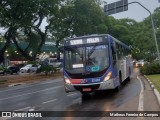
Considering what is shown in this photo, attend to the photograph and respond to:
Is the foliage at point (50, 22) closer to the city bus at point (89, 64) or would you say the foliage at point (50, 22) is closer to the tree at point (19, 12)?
the tree at point (19, 12)

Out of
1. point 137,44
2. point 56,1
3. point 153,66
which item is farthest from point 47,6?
point 137,44

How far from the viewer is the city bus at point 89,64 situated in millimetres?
17219

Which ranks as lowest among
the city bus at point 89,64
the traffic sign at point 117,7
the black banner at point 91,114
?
the black banner at point 91,114

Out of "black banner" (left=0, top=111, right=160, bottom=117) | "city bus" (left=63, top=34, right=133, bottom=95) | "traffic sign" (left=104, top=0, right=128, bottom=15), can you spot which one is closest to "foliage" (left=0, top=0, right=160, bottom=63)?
"traffic sign" (left=104, top=0, right=128, bottom=15)

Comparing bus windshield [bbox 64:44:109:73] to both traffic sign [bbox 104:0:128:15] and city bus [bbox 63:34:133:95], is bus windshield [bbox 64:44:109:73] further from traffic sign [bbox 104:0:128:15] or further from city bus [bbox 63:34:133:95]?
traffic sign [bbox 104:0:128:15]

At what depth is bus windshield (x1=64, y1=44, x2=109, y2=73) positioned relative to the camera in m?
17.4

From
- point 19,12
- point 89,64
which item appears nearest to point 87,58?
point 89,64

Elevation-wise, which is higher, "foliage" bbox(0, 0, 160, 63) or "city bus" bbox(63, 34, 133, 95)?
"foliage" bbox(0, 0, 160, 63)

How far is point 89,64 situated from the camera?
1739 centimetres

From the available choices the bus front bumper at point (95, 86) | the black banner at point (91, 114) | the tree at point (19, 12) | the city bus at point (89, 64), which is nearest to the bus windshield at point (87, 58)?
the city bus at point (89, 64)

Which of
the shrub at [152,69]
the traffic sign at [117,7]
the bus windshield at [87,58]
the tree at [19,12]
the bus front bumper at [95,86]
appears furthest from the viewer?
the tree at [19,12]

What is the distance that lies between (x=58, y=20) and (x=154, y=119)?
47.1 m

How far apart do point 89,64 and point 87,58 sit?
1.20ft

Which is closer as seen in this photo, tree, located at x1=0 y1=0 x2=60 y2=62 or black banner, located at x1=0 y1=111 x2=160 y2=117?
black banner, located at x1=0 y1=111 x2=160 y2=117
